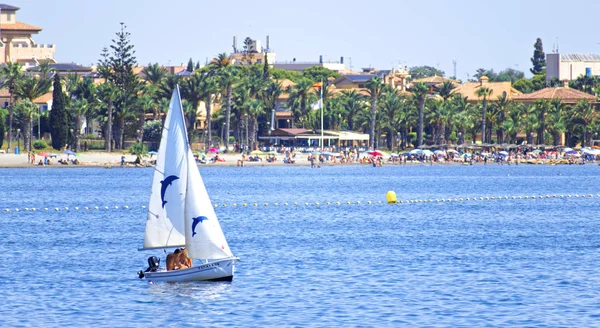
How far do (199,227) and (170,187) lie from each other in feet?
5.25

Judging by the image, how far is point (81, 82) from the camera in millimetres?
144375

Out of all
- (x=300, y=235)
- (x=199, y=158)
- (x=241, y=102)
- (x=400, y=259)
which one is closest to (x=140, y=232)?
(x=300, y=235)

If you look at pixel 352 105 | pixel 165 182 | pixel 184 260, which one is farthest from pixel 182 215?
pixel 352 105

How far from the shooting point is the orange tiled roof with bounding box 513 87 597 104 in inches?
7190

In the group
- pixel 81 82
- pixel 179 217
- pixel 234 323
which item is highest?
pixel 81 82

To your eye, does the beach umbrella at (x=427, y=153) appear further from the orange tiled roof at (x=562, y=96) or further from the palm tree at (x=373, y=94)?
the orange tiled roof at (x=562, y=96)

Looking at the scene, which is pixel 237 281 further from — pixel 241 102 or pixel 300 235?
pixel 241 102

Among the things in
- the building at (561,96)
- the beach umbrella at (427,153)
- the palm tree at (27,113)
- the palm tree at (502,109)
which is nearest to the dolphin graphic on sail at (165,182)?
the palm tree at (27,113)

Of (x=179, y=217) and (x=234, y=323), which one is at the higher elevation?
(x=179, y=217)

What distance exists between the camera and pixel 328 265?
42.3m

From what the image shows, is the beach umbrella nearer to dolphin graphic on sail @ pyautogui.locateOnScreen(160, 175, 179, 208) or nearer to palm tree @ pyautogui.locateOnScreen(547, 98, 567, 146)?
palm tree @ pyautogui.locateOnScreen(547, 98, 567, 146)

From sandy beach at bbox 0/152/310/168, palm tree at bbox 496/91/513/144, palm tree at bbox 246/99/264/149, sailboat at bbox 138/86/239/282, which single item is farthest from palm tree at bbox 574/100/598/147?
sailboat at bbox 138/86/239/282

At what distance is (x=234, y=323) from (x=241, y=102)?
126402 mm

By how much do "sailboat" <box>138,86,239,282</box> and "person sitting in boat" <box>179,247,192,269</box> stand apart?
0.26 meters
